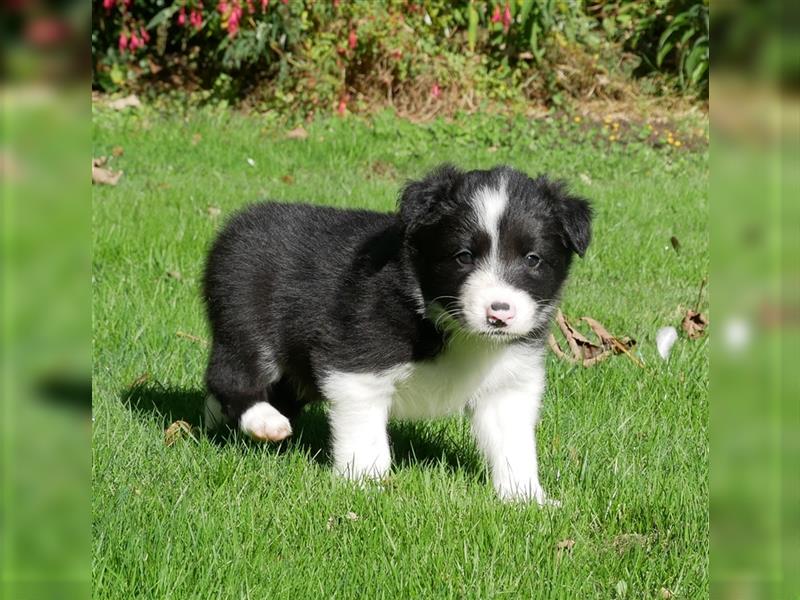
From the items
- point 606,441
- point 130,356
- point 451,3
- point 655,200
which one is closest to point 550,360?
point 606,441

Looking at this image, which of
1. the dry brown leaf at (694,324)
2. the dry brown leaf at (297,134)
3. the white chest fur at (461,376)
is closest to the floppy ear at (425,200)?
the white chest fur at (461,376)

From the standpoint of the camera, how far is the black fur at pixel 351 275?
10.8 feet

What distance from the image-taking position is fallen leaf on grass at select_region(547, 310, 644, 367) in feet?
14.9

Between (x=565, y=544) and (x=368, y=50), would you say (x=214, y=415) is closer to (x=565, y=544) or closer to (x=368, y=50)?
(x=565, y=544)

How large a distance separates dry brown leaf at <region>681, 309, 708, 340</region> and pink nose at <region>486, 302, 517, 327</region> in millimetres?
2212

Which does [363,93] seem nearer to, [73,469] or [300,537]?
[300,537]

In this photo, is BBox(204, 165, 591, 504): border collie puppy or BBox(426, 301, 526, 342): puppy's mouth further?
BBox(204, 165, 591, 504): border collie puppy

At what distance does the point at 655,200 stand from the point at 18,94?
776 centimetres

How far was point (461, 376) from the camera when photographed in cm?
344

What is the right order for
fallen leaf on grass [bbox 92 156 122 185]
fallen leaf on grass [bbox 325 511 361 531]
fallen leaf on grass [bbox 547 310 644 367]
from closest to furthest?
fallen leaf on grass [bbox 325 511 361 531]
fallen leaf on grass [bbox 547 310 644 367]
fallen leaf on grass [bbox 92 156 122 185]

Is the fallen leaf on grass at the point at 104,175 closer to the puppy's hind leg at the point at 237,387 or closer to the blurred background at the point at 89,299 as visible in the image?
the puppy's hind leg at the point at 237,387

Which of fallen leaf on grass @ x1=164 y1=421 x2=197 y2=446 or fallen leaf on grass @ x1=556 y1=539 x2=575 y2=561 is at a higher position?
fallen leaf on grass @ x1=556 y1=539 x2=575 y2=561

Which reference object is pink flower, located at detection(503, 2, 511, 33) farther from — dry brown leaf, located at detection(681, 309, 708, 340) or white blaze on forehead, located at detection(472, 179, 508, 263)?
white blaze on forehead, located at detection(472, 179, 508, 263)

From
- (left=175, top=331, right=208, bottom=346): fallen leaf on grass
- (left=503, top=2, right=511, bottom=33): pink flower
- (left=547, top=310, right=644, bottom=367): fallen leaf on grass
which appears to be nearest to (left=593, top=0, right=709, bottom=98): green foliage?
(left=503, top=2, right=511, bottom=33): pink flower
